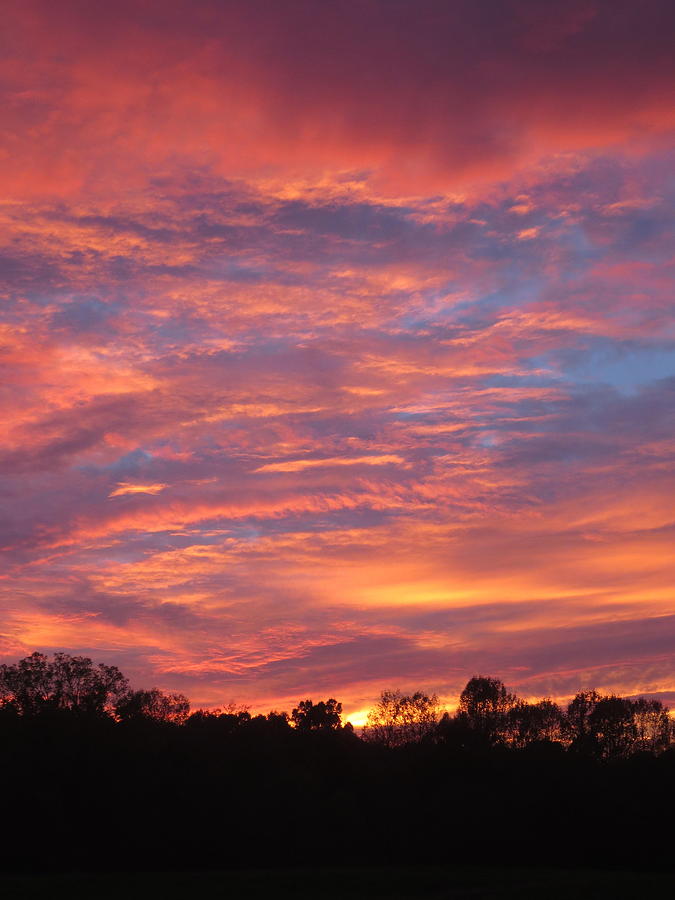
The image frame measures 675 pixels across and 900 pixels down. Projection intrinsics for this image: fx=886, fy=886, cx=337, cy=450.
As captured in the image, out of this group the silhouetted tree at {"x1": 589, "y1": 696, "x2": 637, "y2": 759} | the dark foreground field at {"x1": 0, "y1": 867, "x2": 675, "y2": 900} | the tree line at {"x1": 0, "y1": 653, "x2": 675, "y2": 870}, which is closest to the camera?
the dark foreground field at {"x1": 0, "y1": 867, "x2": 675, "y2": 900}

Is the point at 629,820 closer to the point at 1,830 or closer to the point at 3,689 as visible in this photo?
the point at 1,830

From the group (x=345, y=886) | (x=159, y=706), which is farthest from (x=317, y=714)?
(x=345, y=886)

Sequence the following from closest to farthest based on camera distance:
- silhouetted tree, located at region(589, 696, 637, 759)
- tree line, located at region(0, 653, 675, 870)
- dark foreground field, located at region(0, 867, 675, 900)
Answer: dark foreground field, located at region(0, 867, 675, 900) → tree line, located at region(0, 653, 675, 870) → silhouetted tree, located at region(589, 696, 637, 759)

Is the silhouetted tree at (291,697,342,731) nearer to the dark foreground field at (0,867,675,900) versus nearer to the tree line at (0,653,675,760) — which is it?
the tree line at (0,653,675,760)

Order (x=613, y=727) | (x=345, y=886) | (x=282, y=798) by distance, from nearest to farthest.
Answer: (x=345, y=886)
(x=282, y=798)
(x=613, y=727)

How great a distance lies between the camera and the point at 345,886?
39.1 metres

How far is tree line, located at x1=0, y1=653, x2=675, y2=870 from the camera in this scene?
168ft

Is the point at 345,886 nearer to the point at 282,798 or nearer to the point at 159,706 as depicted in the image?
the point at 282,798

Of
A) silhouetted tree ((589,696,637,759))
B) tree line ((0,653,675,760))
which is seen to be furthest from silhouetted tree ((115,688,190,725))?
silhouetted tree ((589,696,637,759))

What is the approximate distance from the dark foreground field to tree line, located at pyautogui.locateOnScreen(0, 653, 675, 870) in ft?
31.3

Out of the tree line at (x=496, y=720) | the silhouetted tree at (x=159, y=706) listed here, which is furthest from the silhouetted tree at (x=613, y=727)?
the silhouetted tree at (x=159, y=706)

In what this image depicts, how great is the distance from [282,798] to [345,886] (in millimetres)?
18529

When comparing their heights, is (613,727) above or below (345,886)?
above

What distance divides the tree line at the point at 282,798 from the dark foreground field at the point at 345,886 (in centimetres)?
955
